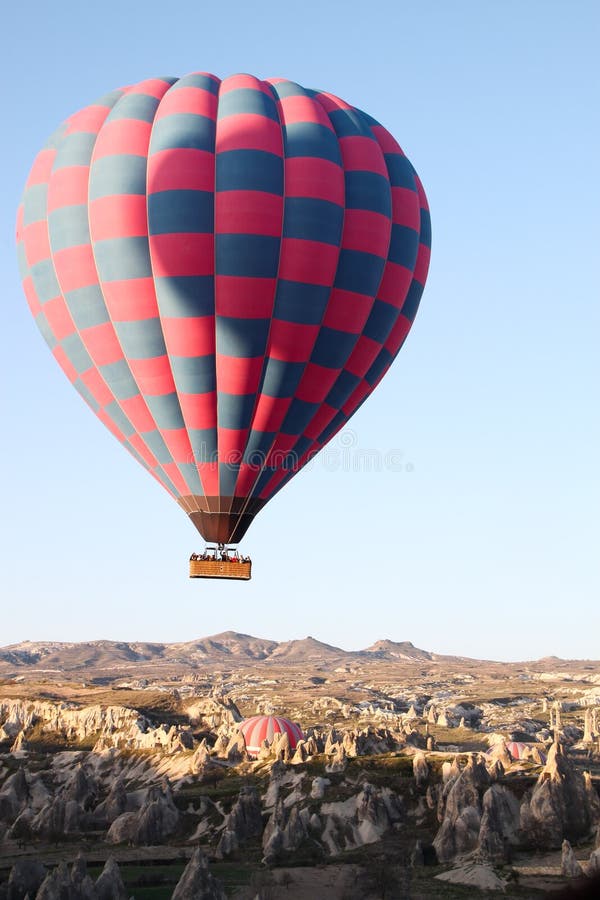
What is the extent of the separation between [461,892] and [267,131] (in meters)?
42.9

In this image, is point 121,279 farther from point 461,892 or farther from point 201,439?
point 461,892

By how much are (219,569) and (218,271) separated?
14511 mm

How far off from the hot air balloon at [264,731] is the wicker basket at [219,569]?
209 feet

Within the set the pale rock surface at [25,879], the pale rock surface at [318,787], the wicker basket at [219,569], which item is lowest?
the pale rock surface at [25,879]

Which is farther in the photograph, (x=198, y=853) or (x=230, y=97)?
(x=198, y=853)

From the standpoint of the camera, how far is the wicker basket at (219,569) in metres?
45.3

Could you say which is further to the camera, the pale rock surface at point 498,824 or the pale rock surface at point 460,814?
the pale rock surface at point 460,814

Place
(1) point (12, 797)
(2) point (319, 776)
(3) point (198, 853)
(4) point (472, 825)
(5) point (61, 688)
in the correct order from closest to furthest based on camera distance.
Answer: (3) point (198, 853) → (4) point (472, 825) → (2) point (319, 776) → (1) point (12, 797) → (5) point (61, 688)

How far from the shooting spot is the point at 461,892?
52.3m

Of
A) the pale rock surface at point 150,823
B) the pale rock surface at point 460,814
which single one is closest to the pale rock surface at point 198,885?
the pale rock surface at point 460,814

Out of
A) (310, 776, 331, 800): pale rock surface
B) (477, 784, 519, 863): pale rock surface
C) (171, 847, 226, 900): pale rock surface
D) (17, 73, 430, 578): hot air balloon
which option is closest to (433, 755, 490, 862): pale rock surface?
(477, 784, 519, 863): pale rock surface

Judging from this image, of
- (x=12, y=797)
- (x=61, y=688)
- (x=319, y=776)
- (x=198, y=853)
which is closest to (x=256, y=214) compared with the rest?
(x=198, y=853)

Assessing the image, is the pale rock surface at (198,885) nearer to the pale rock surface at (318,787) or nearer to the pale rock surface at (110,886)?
the pale rock surface at (110,886)

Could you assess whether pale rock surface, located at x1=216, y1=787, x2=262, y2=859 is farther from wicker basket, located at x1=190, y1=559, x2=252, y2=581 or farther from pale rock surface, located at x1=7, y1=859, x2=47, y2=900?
wicker basket, located at x1=190, y1=559, x2=252, y2=581
